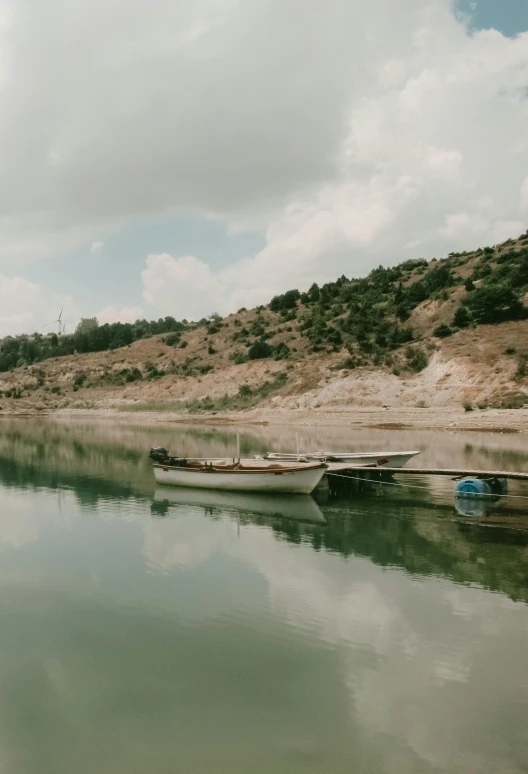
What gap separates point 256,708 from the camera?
8.94m

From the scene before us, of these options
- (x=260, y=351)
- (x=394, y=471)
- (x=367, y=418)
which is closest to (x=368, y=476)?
(x=394, y=471)

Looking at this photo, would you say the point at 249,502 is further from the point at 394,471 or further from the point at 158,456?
the point at 394,471

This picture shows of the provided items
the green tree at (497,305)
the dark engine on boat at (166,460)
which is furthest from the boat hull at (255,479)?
the green tree at (497,305)

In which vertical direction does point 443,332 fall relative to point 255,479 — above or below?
above

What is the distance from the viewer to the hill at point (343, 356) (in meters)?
61.2

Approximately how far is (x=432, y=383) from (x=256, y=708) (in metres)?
54.9

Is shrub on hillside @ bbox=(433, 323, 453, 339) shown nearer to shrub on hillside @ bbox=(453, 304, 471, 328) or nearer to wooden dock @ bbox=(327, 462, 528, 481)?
Answer: shrub on hillside @ bbox=(453, 304, 471, 328)

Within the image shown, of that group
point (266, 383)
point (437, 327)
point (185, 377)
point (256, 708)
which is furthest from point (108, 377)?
point (256, 708)

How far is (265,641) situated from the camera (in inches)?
436

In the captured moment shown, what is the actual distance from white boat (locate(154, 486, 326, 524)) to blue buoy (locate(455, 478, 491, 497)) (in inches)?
212

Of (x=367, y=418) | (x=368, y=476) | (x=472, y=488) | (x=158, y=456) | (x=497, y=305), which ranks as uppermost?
(x=497, y=305)

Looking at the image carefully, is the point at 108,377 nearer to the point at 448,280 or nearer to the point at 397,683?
the point at 448,280

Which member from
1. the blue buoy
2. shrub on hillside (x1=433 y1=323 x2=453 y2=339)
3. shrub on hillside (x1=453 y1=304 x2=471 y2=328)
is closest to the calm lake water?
the blue buoy

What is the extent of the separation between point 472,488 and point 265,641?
14.2 meters
